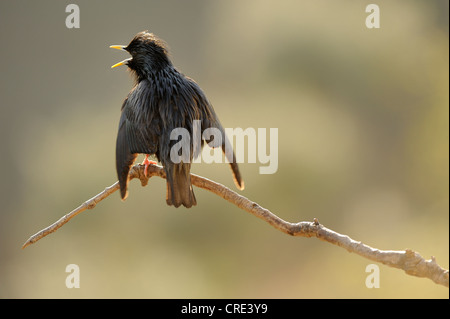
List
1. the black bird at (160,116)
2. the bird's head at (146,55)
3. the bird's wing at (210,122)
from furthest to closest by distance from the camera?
the bird's head at (146,55), the bird's wing at (210,122), the black bird at (160,116)

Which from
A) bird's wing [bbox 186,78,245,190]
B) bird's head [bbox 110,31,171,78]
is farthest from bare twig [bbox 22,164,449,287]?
bird's head [bbox 110,31,171,78]

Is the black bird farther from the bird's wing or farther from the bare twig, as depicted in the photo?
the bare twig

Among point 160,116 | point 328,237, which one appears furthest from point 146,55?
point 328,237

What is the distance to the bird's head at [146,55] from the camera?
3.92 m

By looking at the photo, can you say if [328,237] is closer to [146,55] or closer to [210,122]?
[210,122]

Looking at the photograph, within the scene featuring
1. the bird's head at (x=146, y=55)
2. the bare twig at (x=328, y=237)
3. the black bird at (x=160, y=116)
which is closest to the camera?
the bare twig at (x=328, y=237)

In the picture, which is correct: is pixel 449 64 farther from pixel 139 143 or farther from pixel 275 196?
pixel 139 143

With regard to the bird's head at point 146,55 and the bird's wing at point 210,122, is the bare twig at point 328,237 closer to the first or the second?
the bird's wing at point 210,122

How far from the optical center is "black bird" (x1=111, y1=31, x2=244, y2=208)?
10.8ft

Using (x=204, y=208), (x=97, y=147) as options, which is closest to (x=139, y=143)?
(x=204, y=208)

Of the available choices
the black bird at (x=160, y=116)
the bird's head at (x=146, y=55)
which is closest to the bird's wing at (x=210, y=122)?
the black bird at (x=160, y=116)

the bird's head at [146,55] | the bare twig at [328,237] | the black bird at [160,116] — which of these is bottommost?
the bare twig at [328,237]

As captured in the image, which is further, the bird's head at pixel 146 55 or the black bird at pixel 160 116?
the bird's head at pixel 146 55

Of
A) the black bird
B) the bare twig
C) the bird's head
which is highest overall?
the bird's head
